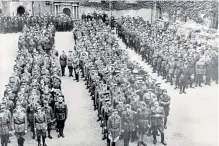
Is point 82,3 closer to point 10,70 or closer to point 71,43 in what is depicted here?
point 71,43

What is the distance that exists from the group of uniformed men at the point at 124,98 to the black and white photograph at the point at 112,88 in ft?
0.10

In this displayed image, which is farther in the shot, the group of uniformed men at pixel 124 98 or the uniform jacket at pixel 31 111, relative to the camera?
the uniform jacket at pixel 31 111

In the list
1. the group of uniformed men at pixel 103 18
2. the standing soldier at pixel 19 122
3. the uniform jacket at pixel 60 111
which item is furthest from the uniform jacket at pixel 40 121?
the group of uniformed men at pixel 103 18

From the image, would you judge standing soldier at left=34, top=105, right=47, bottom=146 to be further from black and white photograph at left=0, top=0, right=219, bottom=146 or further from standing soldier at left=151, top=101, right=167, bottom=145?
standing soldier at left=151, top=101, right=167, bottom=145

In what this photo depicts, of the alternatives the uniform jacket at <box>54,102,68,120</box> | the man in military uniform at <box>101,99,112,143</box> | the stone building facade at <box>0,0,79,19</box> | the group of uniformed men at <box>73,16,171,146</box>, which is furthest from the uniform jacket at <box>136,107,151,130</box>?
the stone building facade at <box>0,0,79,19</box>

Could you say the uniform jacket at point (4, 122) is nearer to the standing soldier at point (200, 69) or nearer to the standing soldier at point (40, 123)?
the standing soldier at point (40, 123)

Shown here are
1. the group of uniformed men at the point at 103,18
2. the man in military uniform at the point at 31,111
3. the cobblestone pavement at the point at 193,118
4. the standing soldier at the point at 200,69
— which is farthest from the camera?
the group of uniformed men at the point at 103,18

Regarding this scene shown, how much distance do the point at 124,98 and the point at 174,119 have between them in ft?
7.50

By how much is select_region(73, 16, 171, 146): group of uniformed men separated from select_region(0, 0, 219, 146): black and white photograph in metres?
0.03

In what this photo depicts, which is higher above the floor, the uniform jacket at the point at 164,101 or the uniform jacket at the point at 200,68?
the uniform jacket at the point at 200,68

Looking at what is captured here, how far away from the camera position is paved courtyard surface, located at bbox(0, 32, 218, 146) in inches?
490

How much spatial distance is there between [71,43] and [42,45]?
14.7ft

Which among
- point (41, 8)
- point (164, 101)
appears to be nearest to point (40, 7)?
point (41, 8)

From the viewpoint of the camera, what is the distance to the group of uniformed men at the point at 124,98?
1170 cm
